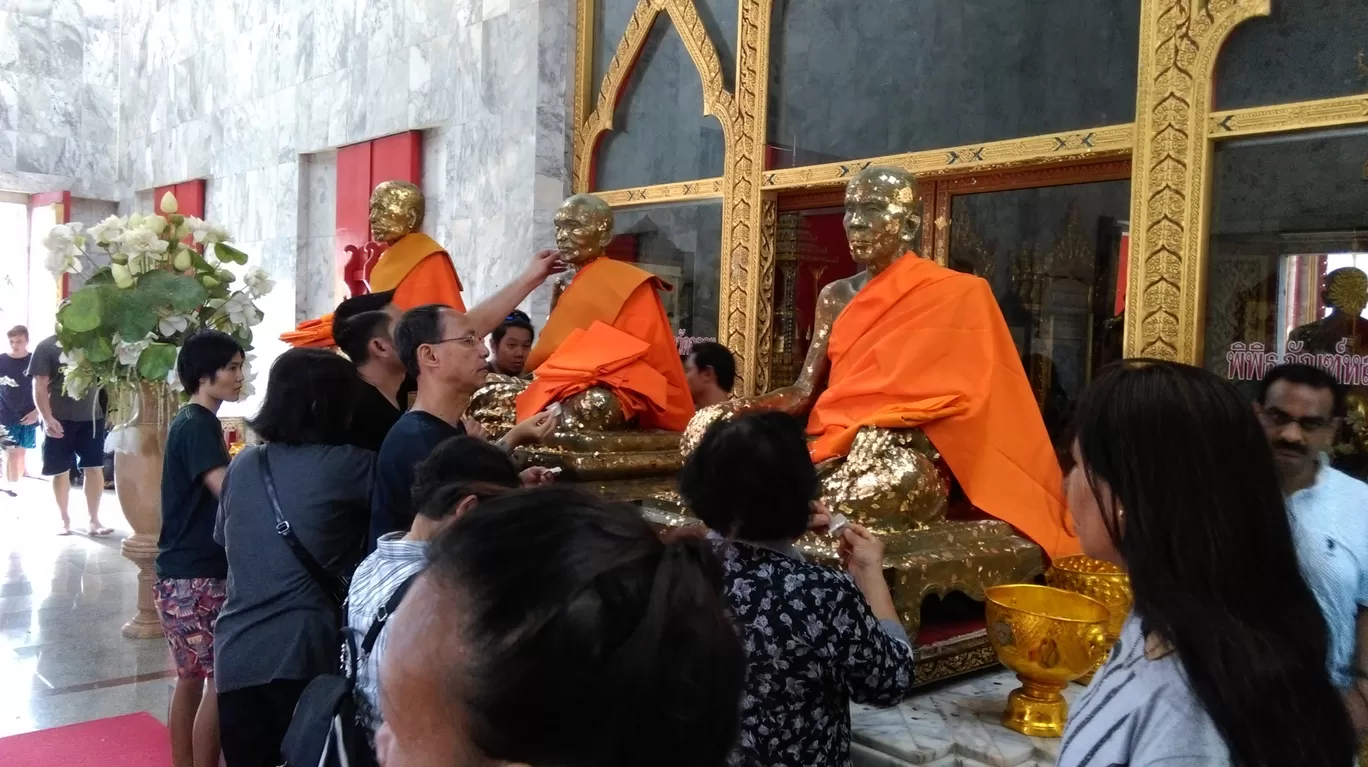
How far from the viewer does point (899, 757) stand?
7.57 feet

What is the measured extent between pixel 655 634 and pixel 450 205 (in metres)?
6.74

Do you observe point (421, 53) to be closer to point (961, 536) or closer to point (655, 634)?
point (961, 536)

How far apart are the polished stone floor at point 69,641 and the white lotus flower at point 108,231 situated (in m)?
1.81

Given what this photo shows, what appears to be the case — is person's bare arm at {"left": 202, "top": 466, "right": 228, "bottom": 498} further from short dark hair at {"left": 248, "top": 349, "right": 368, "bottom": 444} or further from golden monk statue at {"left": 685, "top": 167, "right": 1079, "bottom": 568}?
golden monk statue at {"left": 685, "top": 167, "right": 1079, "bottom": 568}

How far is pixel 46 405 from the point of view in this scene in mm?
7625

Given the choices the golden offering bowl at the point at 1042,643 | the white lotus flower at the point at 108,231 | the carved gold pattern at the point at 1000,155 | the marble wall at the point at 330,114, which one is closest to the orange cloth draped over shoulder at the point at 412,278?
the white lotus flower at the point at 108,231

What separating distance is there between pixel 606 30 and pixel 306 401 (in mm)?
4847

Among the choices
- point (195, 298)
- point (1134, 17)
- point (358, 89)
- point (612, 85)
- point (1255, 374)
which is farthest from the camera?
point (358, 89)

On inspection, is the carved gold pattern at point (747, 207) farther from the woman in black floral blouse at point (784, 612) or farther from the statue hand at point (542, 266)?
the woman in black floral blouse at point (784, 612)

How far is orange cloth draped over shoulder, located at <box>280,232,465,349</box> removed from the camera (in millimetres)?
4828

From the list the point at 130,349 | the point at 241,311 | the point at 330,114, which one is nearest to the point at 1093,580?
the point at 241,311

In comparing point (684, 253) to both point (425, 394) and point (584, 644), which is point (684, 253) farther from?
point (584, 644)

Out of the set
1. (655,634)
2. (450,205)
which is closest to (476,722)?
(655,634)

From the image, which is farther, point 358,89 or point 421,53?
point 358,89
